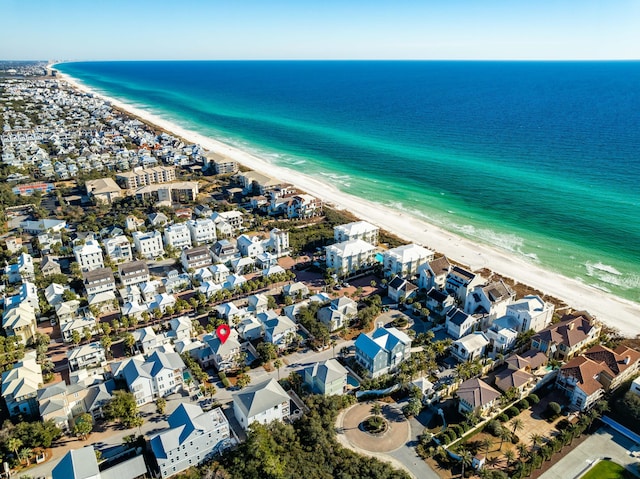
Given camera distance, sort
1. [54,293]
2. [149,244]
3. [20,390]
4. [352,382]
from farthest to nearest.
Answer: [149,244] < [54,293] < [352,382] < [20,390]

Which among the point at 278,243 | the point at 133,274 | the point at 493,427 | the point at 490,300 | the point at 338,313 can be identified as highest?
the point at 490,300

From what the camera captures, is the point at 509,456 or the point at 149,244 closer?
the point at 509,456

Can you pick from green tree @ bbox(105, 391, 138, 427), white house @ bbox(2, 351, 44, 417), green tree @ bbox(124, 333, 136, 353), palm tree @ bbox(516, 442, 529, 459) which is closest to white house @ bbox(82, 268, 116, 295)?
green tree @ bbox(124, 333, 136, 353)

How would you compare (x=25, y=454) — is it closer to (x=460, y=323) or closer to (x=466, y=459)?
(x=466, y=459)

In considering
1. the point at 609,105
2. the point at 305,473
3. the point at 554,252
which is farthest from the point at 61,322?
the point at 609,105

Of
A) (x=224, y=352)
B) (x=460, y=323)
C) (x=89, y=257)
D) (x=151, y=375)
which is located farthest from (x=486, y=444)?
(x=89, y=257)

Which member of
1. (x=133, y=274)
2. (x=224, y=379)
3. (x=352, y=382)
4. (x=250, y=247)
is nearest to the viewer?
(x=224, y=379)

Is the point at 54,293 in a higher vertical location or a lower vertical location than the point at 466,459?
higher
